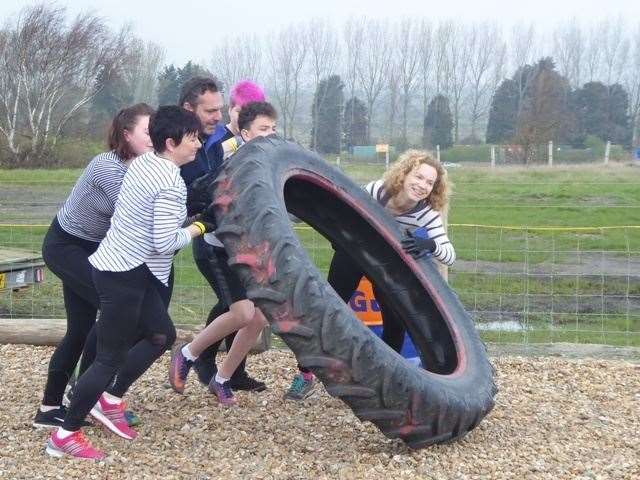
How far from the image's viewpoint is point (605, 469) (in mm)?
4355

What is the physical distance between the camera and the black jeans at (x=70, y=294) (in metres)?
4.52

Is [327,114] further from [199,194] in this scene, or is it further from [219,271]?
[199,194]

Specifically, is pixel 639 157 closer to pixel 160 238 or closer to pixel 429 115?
pixel 429 115

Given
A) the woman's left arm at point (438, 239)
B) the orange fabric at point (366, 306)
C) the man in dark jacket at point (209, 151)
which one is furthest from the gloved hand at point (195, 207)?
the orange fabric at point (366, 306)

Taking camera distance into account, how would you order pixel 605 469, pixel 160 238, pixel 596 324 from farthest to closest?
pixel 596 324 → pixel 605 469 → pixel 160 238

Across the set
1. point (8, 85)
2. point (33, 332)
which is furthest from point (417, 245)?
point (8, 85)

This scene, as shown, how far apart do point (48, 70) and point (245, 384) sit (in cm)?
3513

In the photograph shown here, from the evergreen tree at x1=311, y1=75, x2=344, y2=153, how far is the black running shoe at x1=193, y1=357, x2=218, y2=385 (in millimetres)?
30774

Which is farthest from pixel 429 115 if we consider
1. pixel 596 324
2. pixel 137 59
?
pixel 596 324

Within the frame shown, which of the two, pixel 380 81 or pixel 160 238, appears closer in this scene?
pixel 160 238

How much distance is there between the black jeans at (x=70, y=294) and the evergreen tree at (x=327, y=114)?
31.6 meters

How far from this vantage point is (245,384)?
572cm

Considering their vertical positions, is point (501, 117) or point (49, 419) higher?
point (501, 117)

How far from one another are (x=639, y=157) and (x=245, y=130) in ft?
109
